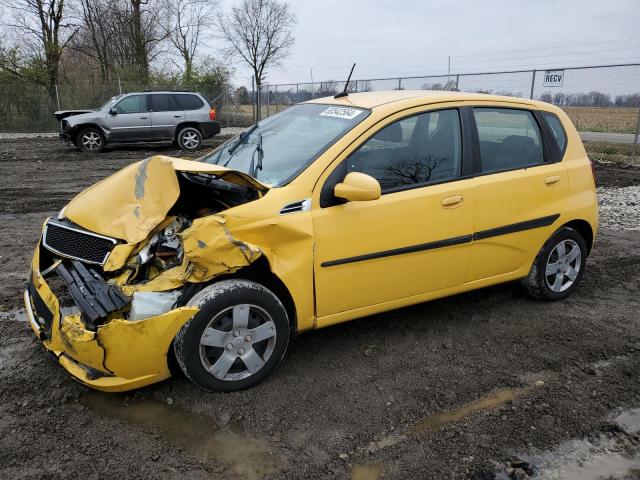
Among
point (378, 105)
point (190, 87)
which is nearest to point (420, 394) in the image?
point (378, 105)

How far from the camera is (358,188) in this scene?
297 centimetres

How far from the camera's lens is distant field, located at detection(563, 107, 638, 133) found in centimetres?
1634

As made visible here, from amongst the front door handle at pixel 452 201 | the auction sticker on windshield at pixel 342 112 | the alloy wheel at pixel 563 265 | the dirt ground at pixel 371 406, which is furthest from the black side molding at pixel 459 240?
the auction sticker on windshield at pixel 342 112

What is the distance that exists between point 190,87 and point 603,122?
56.2 feet

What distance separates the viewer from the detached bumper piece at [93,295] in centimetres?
266

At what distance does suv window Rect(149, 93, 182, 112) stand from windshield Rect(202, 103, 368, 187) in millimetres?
11173

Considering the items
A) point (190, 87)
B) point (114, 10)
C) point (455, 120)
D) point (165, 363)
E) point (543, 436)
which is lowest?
point (543, 436)

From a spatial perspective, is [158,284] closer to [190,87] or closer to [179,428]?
[179,428]

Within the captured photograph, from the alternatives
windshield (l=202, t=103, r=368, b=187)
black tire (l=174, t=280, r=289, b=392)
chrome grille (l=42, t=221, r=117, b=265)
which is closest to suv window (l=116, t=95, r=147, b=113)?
windshield (l=202, t=103, r=368, b=187)

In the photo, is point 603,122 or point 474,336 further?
point 603,122

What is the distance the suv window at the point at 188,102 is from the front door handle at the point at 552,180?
12383mm

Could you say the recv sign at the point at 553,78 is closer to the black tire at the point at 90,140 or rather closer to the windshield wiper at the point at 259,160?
the black tire at the point at 90,140

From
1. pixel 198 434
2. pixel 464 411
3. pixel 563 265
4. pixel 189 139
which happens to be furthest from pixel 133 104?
pixel 464 411

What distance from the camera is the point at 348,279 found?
3217 millimetres
